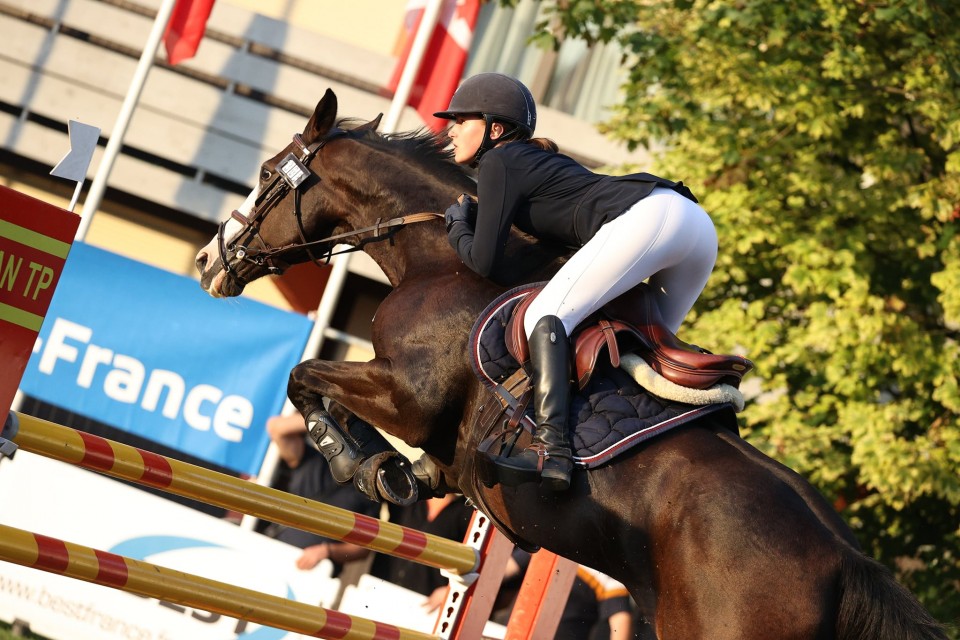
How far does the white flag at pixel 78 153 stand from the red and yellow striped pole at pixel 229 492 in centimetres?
79

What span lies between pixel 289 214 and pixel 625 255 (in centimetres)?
168

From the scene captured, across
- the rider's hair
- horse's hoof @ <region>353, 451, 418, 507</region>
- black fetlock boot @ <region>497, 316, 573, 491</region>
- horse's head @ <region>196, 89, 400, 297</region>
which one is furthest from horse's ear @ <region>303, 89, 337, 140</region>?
black fetlock boot @ <region>497, 316, 573, 491</region>

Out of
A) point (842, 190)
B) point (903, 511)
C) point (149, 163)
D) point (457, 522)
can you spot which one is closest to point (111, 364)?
point (457, 522)

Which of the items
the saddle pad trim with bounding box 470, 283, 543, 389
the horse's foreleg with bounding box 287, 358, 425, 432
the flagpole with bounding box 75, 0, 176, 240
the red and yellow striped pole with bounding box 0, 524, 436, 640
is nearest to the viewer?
the red and yellow striped pole with bounding box 0, 524, 436, 640

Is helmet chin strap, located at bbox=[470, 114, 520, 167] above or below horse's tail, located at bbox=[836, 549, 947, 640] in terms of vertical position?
above

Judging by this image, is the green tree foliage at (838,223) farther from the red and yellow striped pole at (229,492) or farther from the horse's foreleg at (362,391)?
the horse's foreleg at (362,391)

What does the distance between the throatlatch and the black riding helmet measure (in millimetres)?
1206

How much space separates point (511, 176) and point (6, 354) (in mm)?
1750

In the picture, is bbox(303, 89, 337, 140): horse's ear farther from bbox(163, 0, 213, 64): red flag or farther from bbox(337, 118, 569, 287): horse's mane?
bbox(163, 0, 213, 64): red flag

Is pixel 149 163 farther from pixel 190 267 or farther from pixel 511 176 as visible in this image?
pixel 511 176

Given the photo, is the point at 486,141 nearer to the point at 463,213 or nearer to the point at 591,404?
the point at 463,213

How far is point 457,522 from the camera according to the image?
6688 mm

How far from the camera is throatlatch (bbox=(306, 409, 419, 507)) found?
14.0ft

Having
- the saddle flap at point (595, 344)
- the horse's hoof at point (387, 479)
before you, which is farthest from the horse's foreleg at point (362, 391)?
the saddle flap at point (595, 344)
